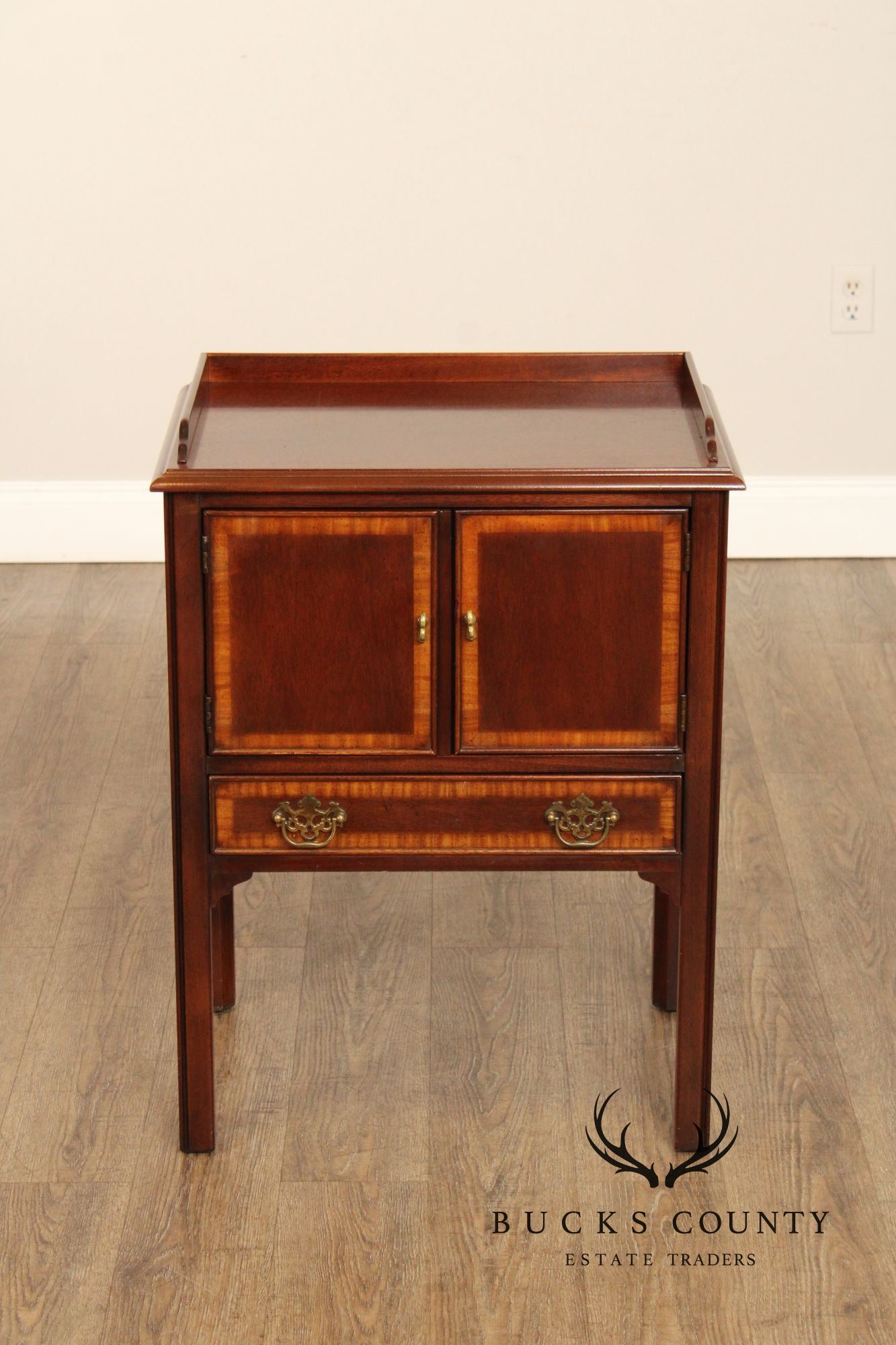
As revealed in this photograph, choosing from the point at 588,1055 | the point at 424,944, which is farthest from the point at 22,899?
the point at 588,1055

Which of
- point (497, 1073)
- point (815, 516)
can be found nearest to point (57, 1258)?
point (497, 1073)

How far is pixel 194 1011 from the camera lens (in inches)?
82.2

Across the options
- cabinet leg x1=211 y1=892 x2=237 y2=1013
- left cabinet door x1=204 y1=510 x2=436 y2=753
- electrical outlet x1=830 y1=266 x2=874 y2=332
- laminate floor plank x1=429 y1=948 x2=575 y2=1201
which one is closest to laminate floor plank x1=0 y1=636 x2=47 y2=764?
cabinet leg x1=211 y1=892 x2=237 y2=1013

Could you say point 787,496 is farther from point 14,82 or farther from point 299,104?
point 14,82

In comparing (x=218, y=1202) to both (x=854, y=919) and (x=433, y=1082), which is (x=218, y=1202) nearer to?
(x=433, y=1082)

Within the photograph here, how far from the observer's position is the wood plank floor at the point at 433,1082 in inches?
75.7

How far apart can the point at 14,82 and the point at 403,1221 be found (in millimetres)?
2636

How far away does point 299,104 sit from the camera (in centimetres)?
374

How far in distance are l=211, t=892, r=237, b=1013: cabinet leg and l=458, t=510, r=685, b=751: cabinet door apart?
57 centimetres

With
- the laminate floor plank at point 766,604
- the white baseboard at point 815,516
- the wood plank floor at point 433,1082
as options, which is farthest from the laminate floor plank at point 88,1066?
the white baseboard at point 815,516

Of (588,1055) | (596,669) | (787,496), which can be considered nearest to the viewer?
(596,669)

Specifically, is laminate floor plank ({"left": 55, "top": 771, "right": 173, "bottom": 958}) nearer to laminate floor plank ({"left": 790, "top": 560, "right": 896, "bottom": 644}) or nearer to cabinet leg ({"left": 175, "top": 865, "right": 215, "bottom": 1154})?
cabinet leg ({"left": 175, "top": 865, "right": 215, "bottom": 1154})

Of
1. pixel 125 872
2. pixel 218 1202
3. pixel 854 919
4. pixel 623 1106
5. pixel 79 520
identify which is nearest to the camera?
pixel 218 1202

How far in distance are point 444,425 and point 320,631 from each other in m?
0.34
